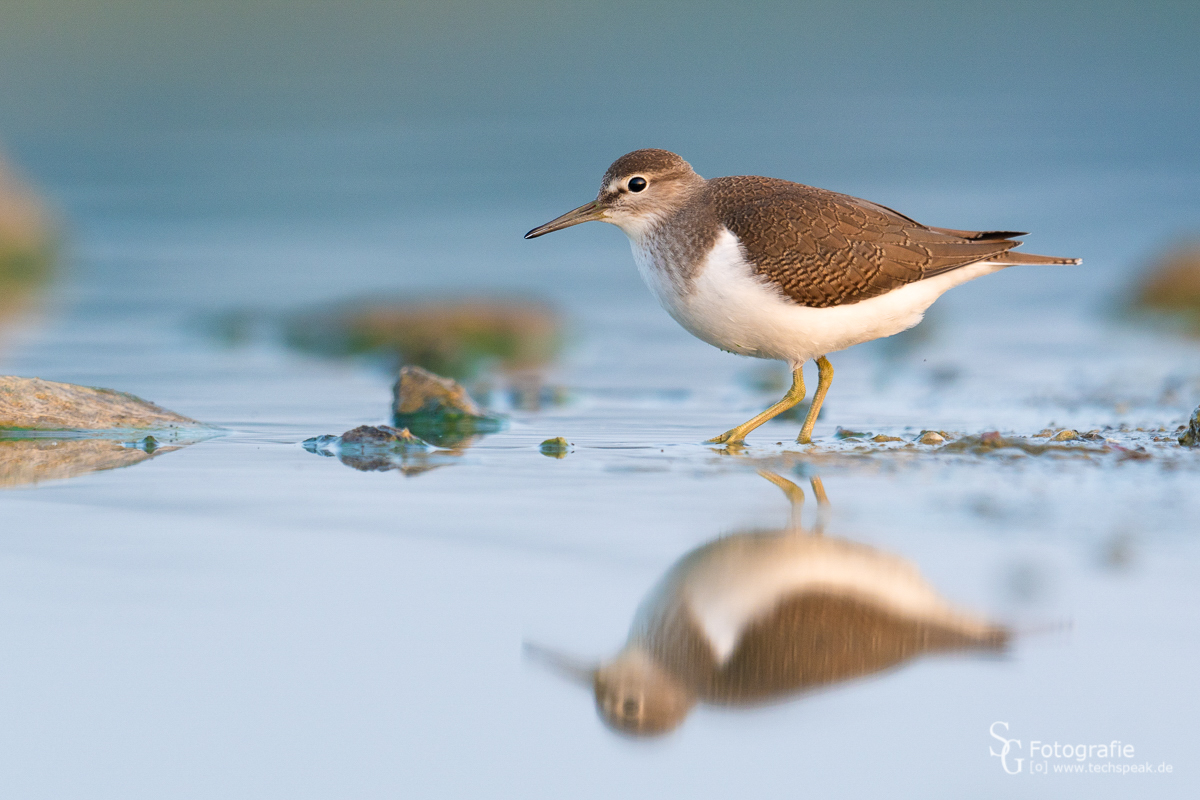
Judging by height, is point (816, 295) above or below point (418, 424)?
above

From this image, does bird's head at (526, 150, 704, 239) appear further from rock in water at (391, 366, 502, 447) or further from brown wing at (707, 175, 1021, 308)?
rock in water at (391, 366, 502, 447)

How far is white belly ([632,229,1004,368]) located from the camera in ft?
22.7

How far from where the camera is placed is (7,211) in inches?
622

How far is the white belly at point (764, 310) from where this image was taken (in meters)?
6.91

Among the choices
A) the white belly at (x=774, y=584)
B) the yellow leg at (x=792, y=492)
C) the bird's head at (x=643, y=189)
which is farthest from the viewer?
the bird's head at (x=643, y=189)

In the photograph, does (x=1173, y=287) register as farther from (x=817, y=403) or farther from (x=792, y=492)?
(x=792, y=492)

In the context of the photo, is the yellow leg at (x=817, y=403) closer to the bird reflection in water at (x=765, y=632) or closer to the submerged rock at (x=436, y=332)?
the bird reflection in water at (x=765, y=632)

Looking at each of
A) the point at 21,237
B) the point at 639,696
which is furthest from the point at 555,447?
the point at 21,237

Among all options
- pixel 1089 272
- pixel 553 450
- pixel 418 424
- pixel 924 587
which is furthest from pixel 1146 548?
pixel 1089 272

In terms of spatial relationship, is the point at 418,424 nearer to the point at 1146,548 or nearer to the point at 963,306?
the point at 1146,548

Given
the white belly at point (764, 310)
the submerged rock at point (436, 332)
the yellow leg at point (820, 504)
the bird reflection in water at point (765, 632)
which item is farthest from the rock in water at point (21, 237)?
the bird reflection in water at point (765, 632)

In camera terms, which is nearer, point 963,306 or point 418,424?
point 418,424

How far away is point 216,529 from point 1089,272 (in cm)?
1258

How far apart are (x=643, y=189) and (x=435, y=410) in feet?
5.99
